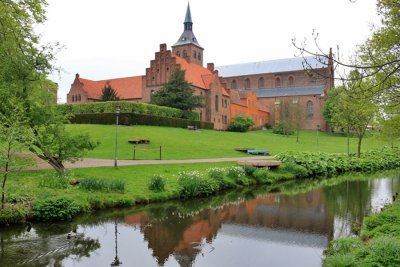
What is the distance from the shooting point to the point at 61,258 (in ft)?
29.7

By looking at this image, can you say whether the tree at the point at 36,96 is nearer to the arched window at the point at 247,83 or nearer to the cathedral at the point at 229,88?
the cathedral at the point at 229,88

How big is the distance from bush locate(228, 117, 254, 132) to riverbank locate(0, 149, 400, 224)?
31741mm

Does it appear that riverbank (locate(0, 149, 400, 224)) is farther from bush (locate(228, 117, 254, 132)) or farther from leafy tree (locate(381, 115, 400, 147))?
bush (locate(228, 117, 254, 132))

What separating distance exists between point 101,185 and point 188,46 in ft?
214

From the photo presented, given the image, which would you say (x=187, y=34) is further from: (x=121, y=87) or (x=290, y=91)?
(x=290, y=91)

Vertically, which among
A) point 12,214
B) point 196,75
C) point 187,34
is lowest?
point 12,214

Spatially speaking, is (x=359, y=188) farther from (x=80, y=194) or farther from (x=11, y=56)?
(x=11, y=56)

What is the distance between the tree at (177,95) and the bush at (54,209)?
34.6 meters

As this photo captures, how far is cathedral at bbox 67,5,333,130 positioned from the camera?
57.0m

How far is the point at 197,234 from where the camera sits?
11.5 m

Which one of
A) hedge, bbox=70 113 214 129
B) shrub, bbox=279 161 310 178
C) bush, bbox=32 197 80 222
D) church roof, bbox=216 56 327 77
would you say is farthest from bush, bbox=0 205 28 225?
church roof, bbox=216 56 327 77

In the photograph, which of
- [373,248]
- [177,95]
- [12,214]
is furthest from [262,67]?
[373,248]

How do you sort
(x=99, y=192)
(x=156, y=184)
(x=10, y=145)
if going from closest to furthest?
(x=10, y=145), (x=99, y=192), (x=156, y=184)

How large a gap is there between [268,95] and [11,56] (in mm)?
70350
